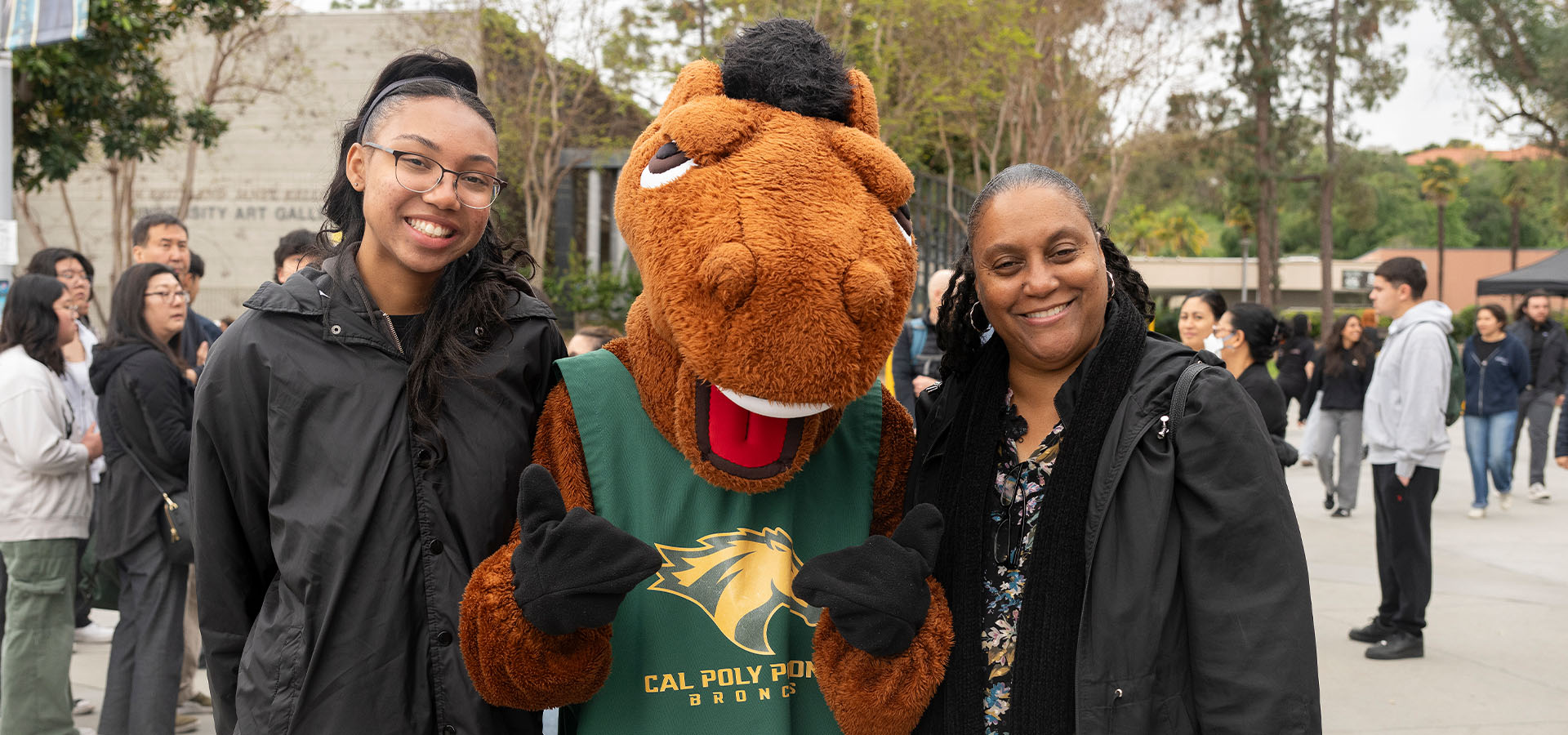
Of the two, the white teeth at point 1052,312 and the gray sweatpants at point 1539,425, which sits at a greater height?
the white teeth at point 1052,312

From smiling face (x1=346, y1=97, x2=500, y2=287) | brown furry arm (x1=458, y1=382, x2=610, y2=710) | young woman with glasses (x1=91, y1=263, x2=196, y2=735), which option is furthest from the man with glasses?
brown furry arm (x1=458, y1=382, x2=610, y2=710)

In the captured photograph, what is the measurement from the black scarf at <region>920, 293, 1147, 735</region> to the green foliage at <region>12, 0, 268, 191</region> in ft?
31.8

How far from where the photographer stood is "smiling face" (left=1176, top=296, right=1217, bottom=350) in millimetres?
6375

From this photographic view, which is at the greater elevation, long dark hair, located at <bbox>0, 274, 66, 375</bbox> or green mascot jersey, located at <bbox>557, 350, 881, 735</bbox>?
long dark hair, located at <bbox>0, 274, 66, 375</bbox>

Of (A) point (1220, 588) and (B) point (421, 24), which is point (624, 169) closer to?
(A) point (1220, 588)

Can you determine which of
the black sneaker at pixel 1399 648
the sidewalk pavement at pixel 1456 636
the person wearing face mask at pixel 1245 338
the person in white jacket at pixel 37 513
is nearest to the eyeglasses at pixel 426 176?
the person in white jacket at pixel 37 513

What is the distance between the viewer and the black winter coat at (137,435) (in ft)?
14.4

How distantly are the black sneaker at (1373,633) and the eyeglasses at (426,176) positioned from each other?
20.1 ft

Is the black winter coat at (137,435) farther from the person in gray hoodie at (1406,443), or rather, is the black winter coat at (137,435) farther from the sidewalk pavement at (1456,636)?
the person in gray hoodie at (1406,443)

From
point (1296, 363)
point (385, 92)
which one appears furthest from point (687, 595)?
point (1296, 363)

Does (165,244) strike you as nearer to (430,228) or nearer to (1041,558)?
(430,228)

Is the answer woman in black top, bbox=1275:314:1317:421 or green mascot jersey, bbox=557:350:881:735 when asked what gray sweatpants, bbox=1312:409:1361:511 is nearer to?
woman in black top, bbox=1275:314:1317:421

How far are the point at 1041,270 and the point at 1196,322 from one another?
4775 millimetres

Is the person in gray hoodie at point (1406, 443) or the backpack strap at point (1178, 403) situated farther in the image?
the person in gray hoodie at point (1406, 443)
